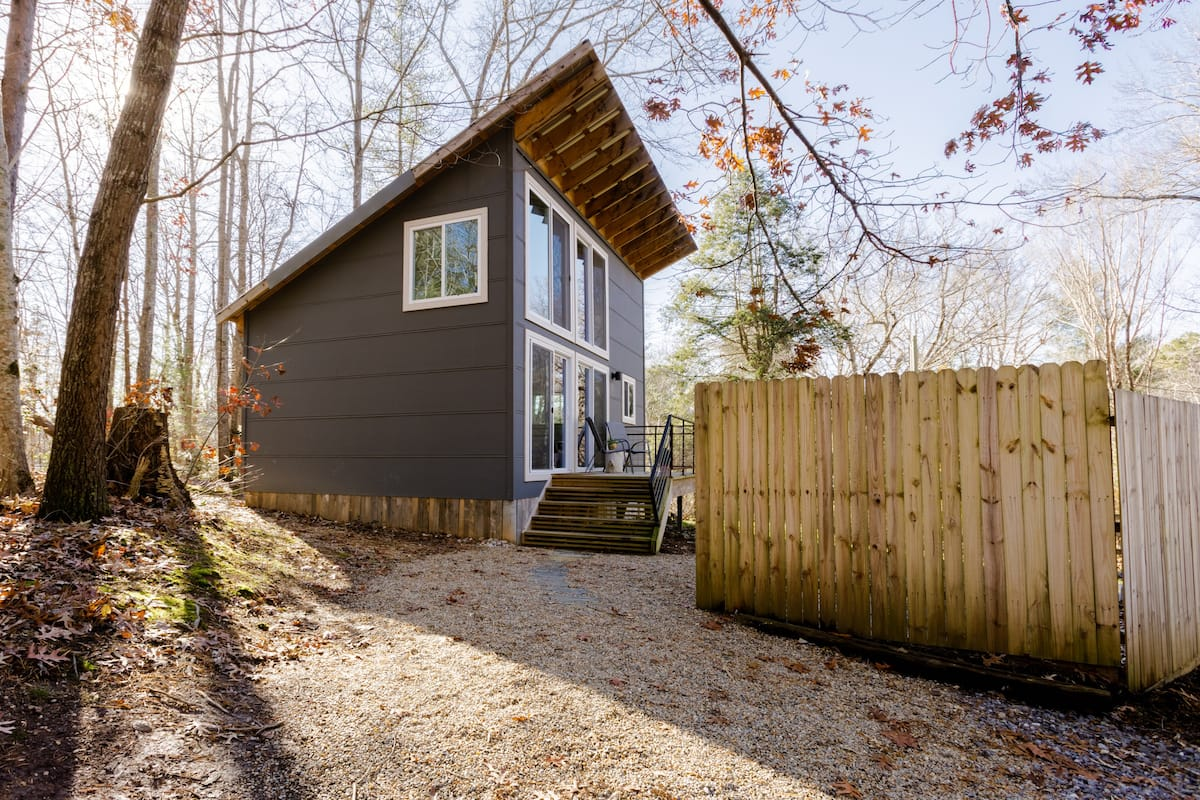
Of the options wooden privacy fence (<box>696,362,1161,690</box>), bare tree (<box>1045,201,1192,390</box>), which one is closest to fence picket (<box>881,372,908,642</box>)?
wooden privacy fence (<box>696,362,1161,690</box>)

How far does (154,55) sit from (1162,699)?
745 cm

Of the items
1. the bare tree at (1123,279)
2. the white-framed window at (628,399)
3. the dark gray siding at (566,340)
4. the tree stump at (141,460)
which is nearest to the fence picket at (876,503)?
the dark gray siding at (566,340)

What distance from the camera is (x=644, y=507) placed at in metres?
8.23

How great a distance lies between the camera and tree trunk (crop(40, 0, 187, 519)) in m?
4.19

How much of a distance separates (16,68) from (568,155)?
618cm

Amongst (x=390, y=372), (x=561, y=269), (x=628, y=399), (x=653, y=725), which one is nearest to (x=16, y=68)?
(x=390, y=372)

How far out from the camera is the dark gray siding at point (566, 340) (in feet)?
25.7

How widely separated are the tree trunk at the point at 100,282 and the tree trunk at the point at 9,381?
3.02 ft

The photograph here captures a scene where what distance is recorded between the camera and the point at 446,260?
832cm

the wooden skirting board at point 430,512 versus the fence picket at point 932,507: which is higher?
the fence picket at point 932,507

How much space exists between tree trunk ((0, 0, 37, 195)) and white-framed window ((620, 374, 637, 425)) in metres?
9.47

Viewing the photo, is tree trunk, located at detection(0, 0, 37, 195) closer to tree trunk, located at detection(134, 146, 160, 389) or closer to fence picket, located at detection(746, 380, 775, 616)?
tree trunk, located at detection(134, 146, 160, 389)

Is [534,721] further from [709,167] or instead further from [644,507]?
[644,507]

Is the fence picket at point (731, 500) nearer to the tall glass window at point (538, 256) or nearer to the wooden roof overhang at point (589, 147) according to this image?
the tall glass window at point (538, 256)
